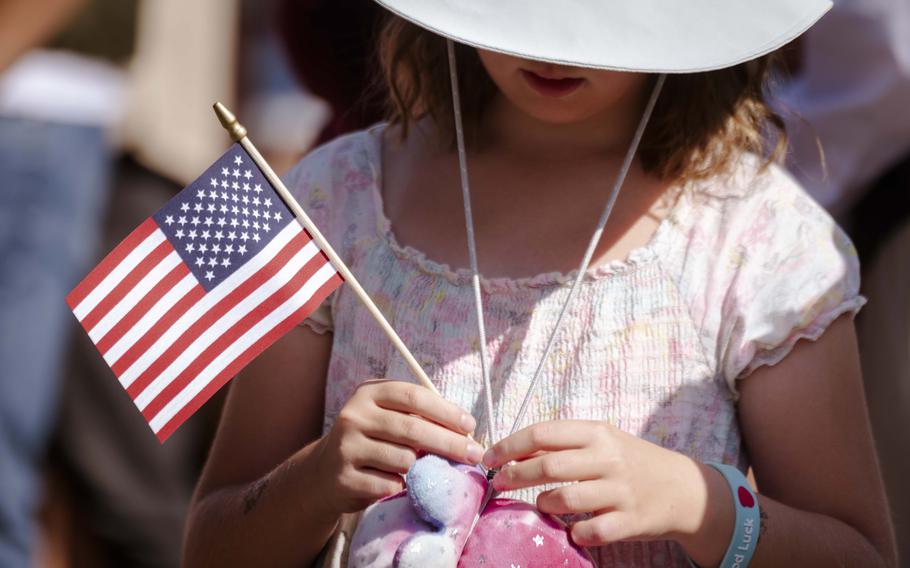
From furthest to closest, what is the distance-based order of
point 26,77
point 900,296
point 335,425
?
point 26,77
point 900,296
point 335,425

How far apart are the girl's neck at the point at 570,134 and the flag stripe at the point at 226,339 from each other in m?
0.43

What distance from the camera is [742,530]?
155 centimetres

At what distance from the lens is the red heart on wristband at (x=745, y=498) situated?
61.5 inches

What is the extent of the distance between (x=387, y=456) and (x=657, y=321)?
15.7 inches

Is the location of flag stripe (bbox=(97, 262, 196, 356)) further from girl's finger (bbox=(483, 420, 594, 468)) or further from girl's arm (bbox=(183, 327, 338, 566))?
girl's finger (bbox=(483, 420, 594, 468))

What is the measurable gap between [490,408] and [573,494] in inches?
7.5

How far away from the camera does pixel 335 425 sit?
1550 millimetres

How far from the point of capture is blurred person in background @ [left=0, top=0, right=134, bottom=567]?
2877 mm

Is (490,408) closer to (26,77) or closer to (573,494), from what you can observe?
(573,494)

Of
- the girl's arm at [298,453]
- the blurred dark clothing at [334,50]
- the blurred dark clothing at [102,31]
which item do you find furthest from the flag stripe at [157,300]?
the blurred dark clothing at [102,31]

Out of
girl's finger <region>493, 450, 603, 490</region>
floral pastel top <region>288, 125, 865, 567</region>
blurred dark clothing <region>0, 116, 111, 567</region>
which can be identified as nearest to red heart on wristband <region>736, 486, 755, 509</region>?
floral pastel top <region>288, 125, 865, 567</region>

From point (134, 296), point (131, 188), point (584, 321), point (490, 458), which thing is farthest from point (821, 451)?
point (131, 188)

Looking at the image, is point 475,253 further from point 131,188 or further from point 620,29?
point 131,188

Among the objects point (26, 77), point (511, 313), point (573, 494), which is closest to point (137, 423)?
point (26, 77)
